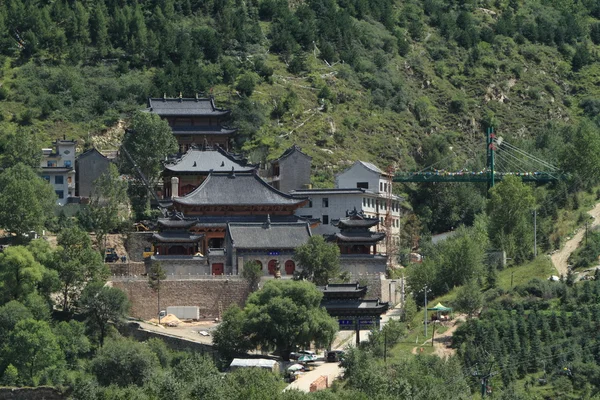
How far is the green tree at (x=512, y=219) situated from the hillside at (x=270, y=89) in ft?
55.1

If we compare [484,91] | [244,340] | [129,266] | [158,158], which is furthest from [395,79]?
[244,340]

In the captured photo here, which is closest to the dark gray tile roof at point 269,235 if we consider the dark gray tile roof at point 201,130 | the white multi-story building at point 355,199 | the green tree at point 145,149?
the white multi-story building at point 355,199

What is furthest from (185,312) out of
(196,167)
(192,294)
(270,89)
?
(270,89)

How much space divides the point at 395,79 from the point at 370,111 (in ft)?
37.6

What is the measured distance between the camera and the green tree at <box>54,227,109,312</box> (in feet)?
410

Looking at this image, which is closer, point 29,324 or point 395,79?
point 29,324

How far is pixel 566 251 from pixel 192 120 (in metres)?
41.4

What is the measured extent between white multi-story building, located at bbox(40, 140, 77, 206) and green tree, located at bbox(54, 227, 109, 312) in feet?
71.9

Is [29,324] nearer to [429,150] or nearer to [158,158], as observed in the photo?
[158,158]

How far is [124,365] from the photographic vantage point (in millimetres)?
115375

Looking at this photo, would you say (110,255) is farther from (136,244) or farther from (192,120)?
(192,120)

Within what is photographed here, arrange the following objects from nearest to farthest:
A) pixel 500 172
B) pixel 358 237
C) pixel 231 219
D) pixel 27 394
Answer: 1. pixel 27 394
2. pixel 358 237
3. pixel 231 219
4. pixel 500 172

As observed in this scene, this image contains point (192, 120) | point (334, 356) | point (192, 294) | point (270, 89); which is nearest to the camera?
point (334, 356)

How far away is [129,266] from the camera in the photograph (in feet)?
436
